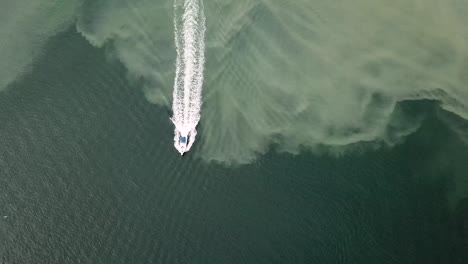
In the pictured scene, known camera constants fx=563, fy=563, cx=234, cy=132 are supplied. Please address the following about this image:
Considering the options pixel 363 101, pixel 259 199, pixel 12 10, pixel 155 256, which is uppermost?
pixel 363 101

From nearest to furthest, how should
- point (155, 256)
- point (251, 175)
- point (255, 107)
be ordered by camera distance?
point (155, 256)
point (251, 175)
point (255, 107)

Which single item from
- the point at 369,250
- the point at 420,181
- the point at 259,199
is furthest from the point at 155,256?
the point at 420,181

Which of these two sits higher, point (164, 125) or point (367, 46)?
point (367, 46)

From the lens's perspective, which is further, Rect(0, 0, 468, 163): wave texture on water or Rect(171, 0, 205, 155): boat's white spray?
Rect(0, 0, 468, 163): wave texture on water

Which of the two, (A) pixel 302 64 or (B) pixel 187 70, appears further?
(A) pixel 302 64

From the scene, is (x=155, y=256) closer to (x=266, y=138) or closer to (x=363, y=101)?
(x=266, y=138)

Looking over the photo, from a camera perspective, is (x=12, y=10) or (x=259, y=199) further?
(x=12, y=10)

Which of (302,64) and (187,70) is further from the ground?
(302,64)

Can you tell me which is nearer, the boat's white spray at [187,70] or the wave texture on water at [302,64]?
the boat's white spray at [187,70]
